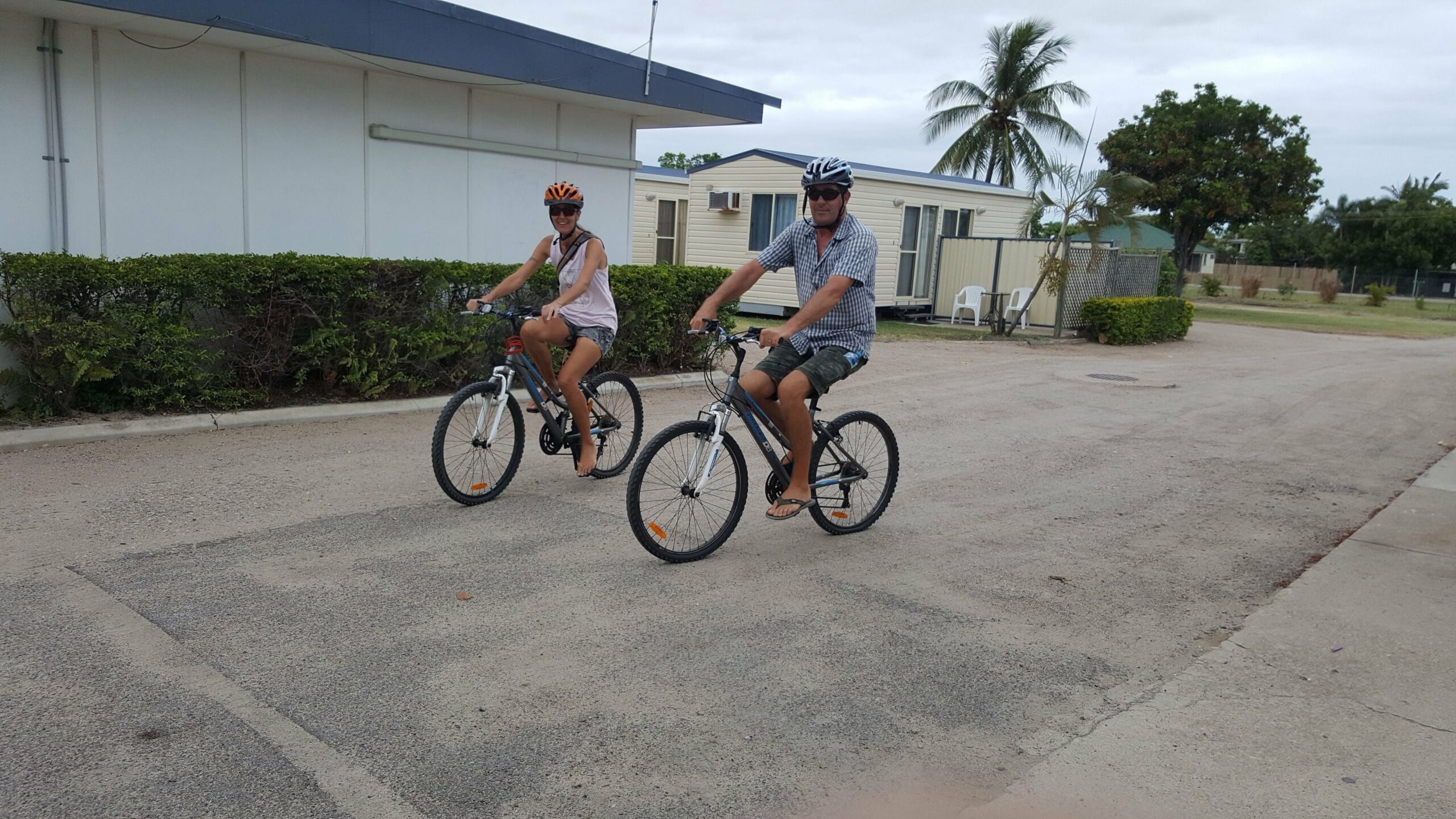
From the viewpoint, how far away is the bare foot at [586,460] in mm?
6539

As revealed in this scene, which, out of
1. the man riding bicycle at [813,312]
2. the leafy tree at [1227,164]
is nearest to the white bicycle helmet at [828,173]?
the man riding bicycle at [813,312]

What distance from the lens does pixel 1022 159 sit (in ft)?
119

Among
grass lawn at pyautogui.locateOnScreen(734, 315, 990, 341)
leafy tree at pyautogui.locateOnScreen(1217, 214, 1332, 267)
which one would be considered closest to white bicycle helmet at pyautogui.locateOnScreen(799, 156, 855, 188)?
grass lawn at pyautogui.locateOnScreen(734, 315, 990, 341)

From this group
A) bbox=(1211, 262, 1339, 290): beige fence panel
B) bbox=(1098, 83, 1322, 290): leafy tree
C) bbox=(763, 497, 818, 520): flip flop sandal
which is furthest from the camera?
Answer: bbox=(1211, 262, 1339, 290): beige fence panel

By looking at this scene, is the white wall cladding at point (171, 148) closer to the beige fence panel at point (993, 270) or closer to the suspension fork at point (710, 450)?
the suspension fork at point (710, 450)

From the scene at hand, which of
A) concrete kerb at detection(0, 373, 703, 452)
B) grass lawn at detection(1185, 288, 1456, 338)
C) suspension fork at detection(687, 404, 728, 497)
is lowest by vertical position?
concrete kerb at detection(0, 373, 703, 452)

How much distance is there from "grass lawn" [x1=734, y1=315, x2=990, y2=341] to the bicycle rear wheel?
11.0 m

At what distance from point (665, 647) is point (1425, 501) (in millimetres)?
5555

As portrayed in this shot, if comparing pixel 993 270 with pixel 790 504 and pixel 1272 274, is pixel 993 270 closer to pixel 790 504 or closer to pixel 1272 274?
pixel 790 504

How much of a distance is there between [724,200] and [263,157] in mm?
12552

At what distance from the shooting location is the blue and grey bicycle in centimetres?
493

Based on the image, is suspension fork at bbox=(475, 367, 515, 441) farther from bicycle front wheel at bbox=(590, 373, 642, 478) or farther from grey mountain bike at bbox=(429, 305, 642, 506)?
bicycle front wheel at bbox=(590, 373, 642, 478)

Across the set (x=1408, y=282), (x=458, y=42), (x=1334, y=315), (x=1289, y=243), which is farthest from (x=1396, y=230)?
(x=458, y=42)

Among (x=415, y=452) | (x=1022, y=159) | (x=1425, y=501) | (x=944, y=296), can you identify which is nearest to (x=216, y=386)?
(x=415, y=452)
